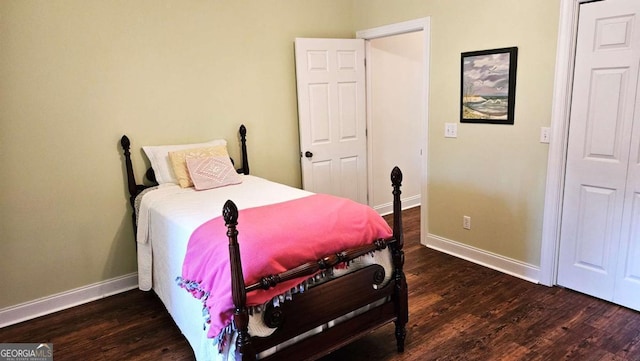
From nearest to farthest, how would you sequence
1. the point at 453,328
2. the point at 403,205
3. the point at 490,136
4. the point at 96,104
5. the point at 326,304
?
the point at 326,304
the point at 453,328
the point at 96,104
the point at 490,136
the point at 403,205

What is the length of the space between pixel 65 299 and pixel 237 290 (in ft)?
6.93

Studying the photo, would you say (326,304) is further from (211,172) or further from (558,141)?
(558,141)

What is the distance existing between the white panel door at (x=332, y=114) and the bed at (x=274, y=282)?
1.41 m

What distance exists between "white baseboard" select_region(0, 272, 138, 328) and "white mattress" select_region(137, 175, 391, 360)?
44cm

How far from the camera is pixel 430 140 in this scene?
3783 millimetres

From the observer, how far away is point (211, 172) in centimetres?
317

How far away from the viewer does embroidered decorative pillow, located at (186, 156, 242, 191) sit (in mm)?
3098

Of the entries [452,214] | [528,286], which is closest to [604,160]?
[528,286]

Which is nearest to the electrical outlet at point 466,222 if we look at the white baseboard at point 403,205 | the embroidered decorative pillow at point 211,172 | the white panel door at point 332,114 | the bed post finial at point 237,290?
the white panel door at point 332,114

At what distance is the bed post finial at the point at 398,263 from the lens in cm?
225

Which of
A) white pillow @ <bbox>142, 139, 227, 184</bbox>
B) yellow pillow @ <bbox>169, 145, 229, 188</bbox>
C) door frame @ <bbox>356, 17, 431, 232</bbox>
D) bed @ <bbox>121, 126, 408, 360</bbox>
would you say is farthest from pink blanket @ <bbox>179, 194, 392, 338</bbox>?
door frame @ <bbox>356, 17, 431, 232</bbox>

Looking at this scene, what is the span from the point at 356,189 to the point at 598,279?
2325 mm

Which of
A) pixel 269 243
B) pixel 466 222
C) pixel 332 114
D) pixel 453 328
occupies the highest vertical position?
pixel 332 114

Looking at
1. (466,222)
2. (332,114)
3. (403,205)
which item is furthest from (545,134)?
(403,205)
